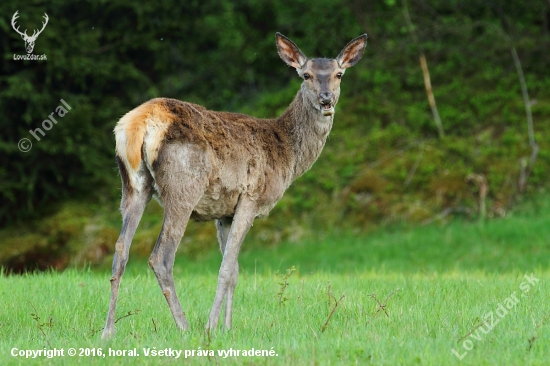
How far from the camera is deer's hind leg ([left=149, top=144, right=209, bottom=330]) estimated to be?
21.0 feet

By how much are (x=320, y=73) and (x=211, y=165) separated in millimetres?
1598

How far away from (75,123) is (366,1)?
23.8 feet

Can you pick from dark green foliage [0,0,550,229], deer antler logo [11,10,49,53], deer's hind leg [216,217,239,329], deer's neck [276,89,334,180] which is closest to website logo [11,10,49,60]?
deer antler logo [11,10,49,53]

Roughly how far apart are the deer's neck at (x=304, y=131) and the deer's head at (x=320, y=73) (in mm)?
114

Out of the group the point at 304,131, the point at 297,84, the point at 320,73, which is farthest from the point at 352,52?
the point at 297,84

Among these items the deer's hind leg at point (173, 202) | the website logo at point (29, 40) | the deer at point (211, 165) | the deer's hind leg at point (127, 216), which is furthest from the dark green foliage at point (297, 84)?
the deer's hind leg at point (173, 202)

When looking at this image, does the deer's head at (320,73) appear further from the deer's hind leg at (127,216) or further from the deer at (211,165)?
the deer's hind leg at (127,216)

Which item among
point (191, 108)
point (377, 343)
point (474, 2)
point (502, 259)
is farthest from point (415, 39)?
point (377, 343)

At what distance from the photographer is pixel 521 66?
16094 mm

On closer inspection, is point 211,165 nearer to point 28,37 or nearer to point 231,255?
point 231,255

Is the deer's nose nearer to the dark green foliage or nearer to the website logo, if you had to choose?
the dark green foliage

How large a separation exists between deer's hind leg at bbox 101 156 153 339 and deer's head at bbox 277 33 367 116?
6.09ft

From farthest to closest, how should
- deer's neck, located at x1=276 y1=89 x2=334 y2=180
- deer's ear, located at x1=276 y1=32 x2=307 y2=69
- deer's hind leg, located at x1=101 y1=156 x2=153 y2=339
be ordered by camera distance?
deer's ear, located at x1=276 y1=32 x2=307 y2=69 → deer's neck, located at x1=276 y1=89 x2=334 y2=180 → deer's hind leg, located at x1=101 y1=156 x2=153 y2=339

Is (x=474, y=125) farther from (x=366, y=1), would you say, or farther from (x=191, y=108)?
(x=191, y=108)
